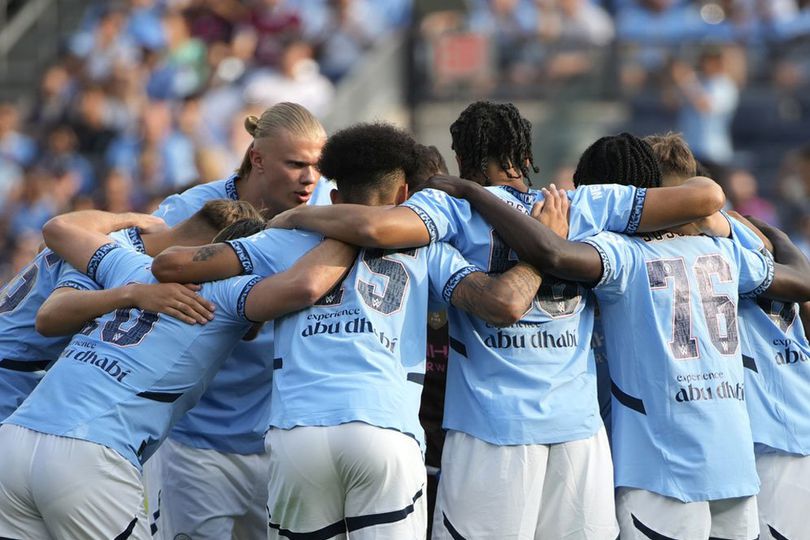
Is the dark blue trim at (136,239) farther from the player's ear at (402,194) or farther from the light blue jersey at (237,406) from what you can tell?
the player's ear at (402,194)

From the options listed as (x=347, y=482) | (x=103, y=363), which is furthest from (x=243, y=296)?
(x=347, y=482)

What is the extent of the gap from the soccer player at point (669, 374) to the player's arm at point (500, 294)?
3.7 inches

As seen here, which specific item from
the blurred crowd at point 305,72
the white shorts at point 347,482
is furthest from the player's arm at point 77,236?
the blurred crowd at point 305,72

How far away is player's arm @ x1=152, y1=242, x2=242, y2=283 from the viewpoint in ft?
17.7

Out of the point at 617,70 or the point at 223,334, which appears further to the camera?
the point at 617,70

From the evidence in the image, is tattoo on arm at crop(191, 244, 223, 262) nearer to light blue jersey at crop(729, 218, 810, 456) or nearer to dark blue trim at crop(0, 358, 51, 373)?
dark blue trim at crop(0, 358, 51, 373)

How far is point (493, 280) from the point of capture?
16.9 feet

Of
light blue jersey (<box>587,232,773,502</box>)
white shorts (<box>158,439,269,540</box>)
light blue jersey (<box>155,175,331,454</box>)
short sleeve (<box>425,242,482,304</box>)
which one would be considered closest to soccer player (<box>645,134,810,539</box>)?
light blue jersey (<box>587,232,773,502</box>)

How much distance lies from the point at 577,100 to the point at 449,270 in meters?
8.97

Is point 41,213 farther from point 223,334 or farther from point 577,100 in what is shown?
point 223,334

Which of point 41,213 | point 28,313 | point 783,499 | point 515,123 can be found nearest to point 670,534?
point 783,499

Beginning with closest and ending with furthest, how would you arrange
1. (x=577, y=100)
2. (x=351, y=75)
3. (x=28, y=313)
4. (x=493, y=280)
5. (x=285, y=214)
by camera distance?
(x=493, y=280) < (x=285, y=214) < (x=28, y=313) < (x=577, y=100) < (x=351, y=75)

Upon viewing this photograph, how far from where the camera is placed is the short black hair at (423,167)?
568 cm

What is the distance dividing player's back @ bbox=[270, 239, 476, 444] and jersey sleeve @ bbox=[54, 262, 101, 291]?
39.5 inches
